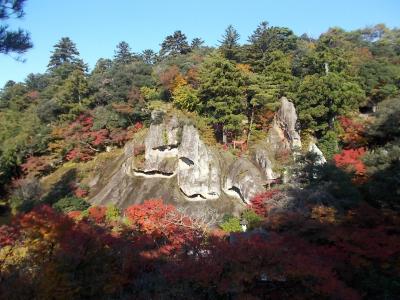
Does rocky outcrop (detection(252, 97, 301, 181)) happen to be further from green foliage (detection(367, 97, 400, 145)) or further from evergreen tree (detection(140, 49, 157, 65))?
evergreen tree (detection(140, 49, 157, 65))

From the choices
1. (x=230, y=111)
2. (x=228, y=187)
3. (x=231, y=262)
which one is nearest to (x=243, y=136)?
(x=230, y=111)

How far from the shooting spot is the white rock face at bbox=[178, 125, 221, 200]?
22.3 m

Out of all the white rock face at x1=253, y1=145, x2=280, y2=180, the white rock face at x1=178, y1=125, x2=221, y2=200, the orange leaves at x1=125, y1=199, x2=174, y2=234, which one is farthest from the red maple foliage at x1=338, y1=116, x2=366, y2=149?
the orange leaves at x1=125, y1=199, x2=174, y2=234

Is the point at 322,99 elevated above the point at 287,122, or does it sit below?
above

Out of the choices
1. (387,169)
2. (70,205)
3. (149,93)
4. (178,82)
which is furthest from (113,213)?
(387,169)

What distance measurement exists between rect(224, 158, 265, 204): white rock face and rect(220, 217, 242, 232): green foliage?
1700 millimetres

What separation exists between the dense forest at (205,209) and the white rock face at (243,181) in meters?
1.09

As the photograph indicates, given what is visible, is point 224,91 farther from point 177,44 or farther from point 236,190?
point 177,44

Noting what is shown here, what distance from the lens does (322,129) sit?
25.3 meters

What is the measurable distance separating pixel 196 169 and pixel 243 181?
10.2 feet

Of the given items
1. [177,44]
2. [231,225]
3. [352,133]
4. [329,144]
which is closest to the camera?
[231,225]

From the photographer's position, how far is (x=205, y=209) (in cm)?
2125

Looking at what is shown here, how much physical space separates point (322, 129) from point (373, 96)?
7.67 meters

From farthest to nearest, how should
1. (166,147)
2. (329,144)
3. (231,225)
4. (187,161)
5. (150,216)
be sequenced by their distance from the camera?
1. (166,147)
2. (329,144)
3. (187,161)
4. (231,225)
5. (150,216)
